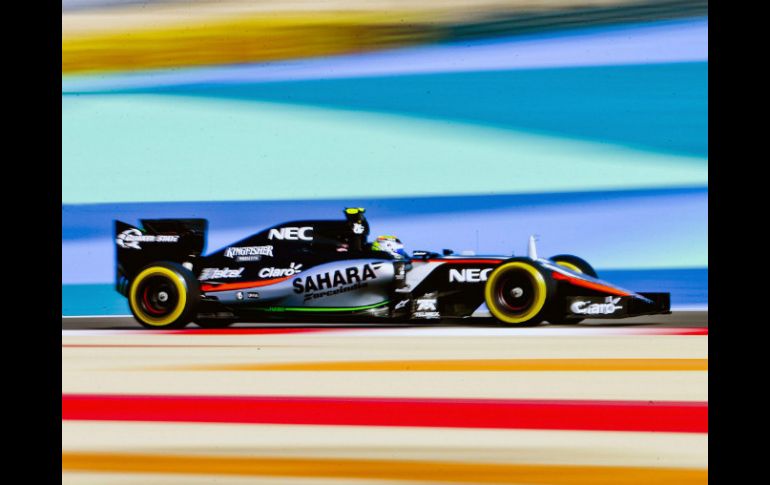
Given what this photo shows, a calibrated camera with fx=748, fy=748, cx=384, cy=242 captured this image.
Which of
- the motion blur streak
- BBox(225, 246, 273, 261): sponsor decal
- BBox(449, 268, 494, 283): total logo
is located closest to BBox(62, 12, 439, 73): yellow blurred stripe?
the motion blur streak

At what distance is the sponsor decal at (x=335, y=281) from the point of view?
12.8 feet

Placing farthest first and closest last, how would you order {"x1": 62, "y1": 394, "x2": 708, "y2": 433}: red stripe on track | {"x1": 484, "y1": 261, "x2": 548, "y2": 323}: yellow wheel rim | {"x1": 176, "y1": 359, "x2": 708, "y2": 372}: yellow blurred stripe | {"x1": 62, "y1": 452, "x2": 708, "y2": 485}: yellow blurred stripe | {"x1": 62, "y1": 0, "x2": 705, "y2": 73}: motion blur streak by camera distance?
{"x1": 62, "y1": 0, "x2": 705, "y2": 73}: motion blur streak, {"x1": 484, "y1": 261, "x2": 548, "y2": 323}: yellow wheel rim, {"x1": 176, "y1": 359, "x2": 708, "y2": 372}: yellow blurred stripe, {"x1": 62, "y1": 394, "x2": 708, "y2": 433}: red stripe on track, {"x1": 62, "y1": 452, "x2": 708, "y2": 485}: yellow blurred stripe

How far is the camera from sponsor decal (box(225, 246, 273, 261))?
3947 mm

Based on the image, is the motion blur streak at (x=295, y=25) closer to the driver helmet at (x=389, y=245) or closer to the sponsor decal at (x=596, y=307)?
the driver helmet at (x=389, y=245)

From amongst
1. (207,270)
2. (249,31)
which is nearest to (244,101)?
(249,31)

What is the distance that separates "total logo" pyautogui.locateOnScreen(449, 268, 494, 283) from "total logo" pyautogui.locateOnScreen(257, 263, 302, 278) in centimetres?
80

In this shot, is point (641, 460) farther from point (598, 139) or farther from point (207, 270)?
point (207, 270)

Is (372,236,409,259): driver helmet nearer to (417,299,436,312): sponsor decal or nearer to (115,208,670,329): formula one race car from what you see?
(115,208,670,329): formula one race car

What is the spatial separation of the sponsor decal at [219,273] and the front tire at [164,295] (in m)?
0.06

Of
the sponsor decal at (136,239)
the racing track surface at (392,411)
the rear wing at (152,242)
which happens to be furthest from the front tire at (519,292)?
the sponsor decal at (136,239)

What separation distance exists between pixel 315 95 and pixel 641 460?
250cm

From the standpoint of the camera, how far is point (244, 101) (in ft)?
12.9

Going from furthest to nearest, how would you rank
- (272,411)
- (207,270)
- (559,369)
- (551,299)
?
(207,270) < (551,299) < (559,369) < (272,411)

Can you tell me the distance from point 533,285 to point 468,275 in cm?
35
